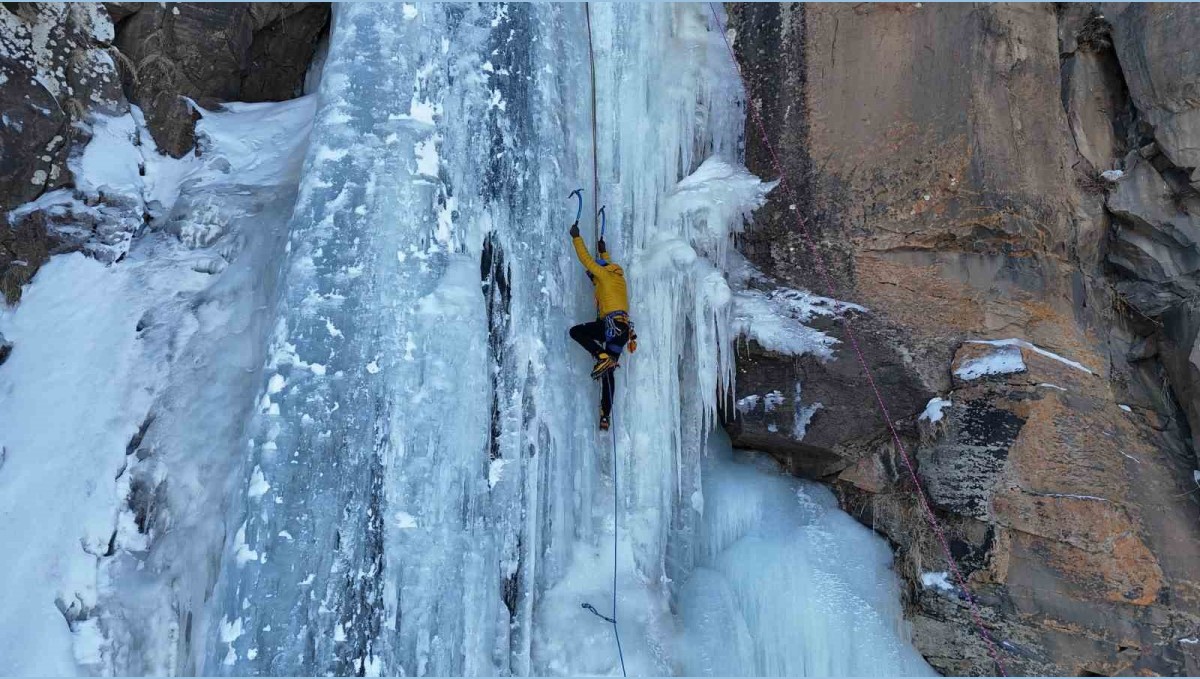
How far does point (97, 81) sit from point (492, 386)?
3309mm

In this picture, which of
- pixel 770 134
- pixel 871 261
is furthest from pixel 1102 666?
pixel 770 134

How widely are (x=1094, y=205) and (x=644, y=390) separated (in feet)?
10.1

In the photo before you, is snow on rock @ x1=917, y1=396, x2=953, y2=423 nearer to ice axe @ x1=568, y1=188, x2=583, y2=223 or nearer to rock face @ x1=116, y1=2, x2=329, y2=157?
ice axe @ x1=568, y1=188, x2=583, y2=223

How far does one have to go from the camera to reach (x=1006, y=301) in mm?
5043

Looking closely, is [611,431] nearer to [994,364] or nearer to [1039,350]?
[994,364]

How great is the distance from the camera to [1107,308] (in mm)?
5312

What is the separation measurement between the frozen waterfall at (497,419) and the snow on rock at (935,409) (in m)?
0.73

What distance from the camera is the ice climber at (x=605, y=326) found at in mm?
4789

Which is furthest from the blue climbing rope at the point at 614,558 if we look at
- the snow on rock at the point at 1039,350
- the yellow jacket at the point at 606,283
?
the snow on rock at the point at 1039,350

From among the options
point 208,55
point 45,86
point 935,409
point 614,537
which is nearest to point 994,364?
point 935,409

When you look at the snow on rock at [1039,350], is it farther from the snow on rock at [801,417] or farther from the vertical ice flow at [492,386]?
the vertical ice flow at [492,386]

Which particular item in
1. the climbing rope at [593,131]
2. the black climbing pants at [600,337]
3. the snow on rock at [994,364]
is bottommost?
the snow on rock at [994,364]

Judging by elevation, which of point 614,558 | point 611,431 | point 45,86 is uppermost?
point 45,86

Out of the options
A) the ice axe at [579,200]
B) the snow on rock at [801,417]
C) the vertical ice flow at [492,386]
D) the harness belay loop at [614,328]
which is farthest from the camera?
the snow on rock at [801,417]
